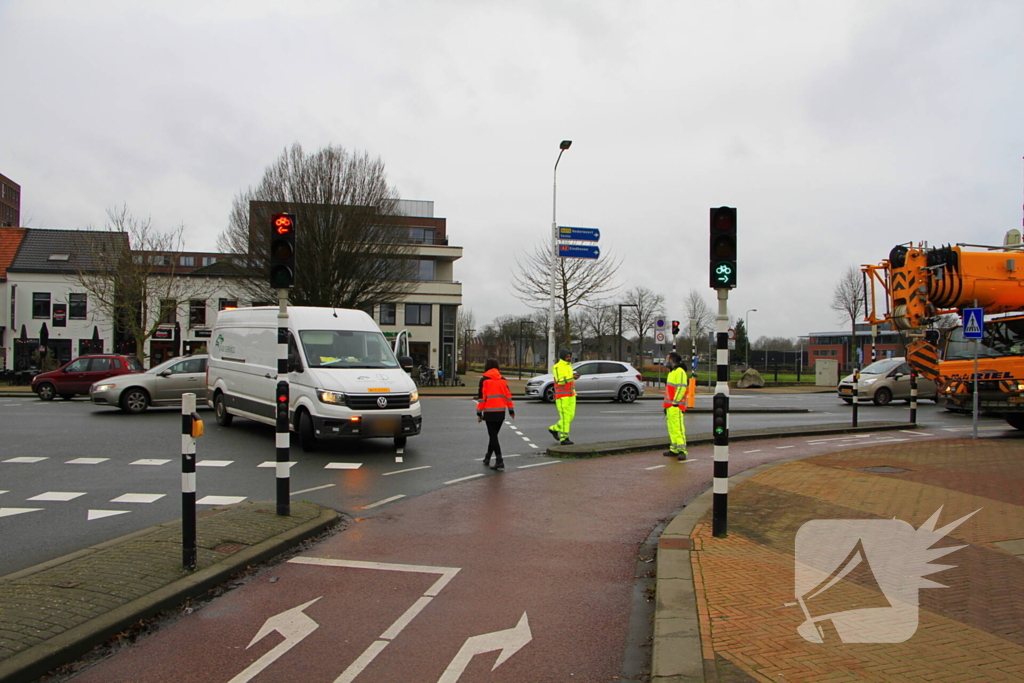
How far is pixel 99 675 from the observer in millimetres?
3977

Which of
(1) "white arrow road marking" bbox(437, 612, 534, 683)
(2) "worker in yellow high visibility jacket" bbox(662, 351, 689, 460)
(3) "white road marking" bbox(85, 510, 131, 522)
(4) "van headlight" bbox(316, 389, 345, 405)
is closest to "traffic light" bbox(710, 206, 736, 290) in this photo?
(1) "white arrow road marking" bbox(437, 612, 534, 683)

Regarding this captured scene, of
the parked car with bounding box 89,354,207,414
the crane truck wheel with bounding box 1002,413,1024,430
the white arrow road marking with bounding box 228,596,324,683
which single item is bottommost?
the white arrow road marking with bounding box 228,596,324,683

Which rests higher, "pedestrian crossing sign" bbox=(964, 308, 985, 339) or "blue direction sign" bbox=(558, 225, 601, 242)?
"blue direction sign" bbox=(558, 225, 601, 242)

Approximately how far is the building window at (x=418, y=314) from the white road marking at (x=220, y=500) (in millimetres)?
46711

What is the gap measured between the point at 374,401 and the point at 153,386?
395 inches

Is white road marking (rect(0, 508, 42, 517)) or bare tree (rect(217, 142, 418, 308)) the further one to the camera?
bare tree (rect(217, 142, 418, 308))

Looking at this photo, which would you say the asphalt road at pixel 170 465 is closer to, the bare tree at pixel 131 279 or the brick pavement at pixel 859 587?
the brick pavement at pixel 859 587

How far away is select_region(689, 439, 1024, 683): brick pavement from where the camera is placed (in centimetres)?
400

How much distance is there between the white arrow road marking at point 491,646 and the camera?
13.3ft

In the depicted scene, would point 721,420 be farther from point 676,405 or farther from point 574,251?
point 574,251

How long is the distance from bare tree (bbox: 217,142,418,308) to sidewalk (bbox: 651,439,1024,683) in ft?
85.9

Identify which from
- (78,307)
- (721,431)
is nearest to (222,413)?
(721,431)

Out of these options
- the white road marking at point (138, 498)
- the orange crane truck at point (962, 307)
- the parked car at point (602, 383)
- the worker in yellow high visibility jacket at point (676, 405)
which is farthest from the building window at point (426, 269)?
the white road marking at point (138, 498)

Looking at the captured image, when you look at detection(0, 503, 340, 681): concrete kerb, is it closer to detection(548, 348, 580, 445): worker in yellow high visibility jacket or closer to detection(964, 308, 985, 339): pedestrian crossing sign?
detection(548, 348, 580, 445): worker in yellow high visibility jacket
